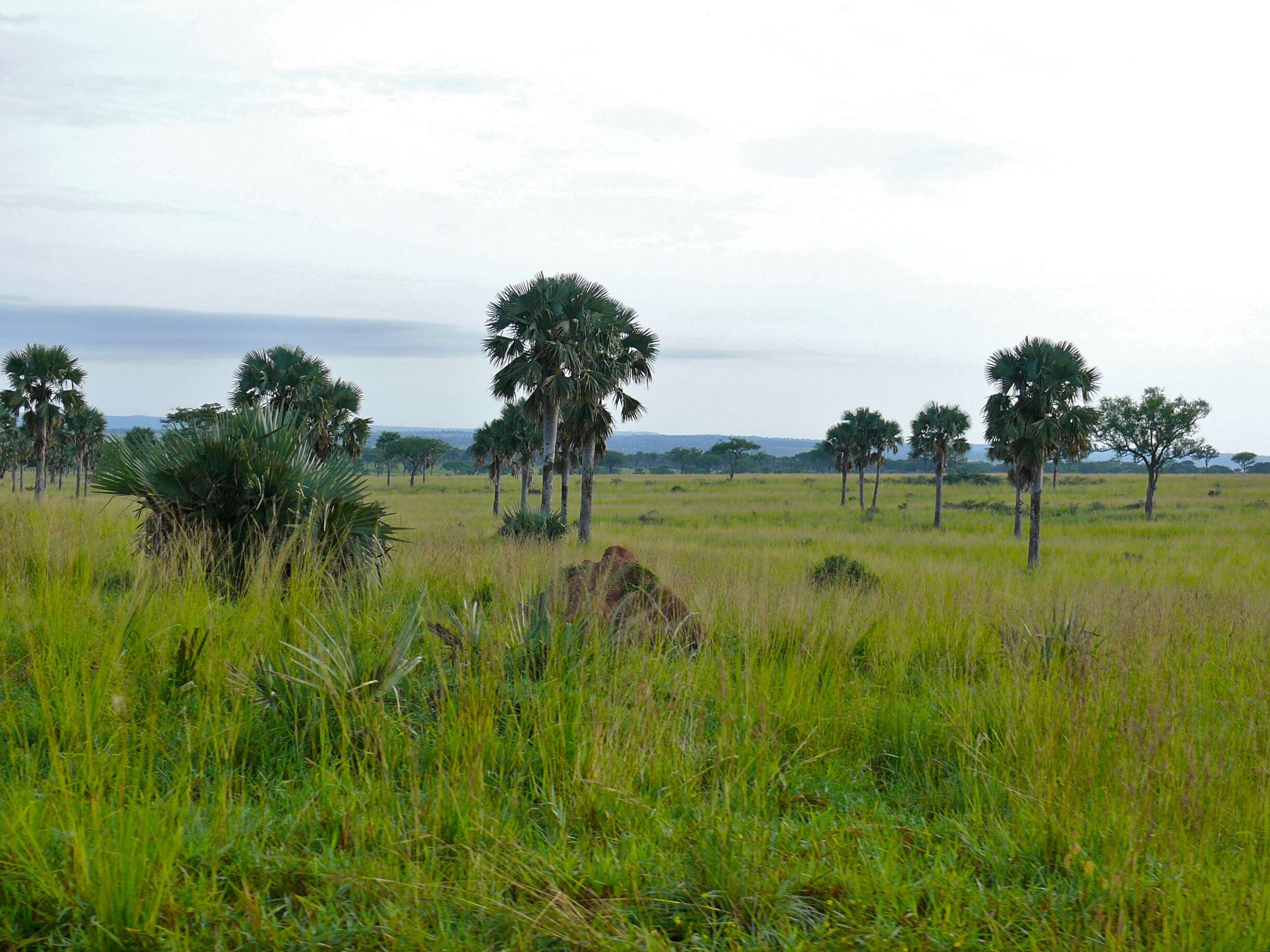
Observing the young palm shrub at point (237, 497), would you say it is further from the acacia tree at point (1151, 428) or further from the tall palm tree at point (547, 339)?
the acacia tree at point (1151, 428)

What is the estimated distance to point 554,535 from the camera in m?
24.5

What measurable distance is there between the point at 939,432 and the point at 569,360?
37.9m

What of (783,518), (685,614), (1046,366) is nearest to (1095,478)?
(783,518)

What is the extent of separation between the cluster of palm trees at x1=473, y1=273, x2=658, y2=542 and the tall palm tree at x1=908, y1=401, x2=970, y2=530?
31.9m

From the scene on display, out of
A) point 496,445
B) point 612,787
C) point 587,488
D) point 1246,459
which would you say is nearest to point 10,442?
point 496,445

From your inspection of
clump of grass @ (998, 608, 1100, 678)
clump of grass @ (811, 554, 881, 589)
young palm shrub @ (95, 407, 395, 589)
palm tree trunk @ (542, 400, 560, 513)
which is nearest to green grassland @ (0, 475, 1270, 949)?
clump of grass @ (998, 608, 1100, 678)

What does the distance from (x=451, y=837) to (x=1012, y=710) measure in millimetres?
3276

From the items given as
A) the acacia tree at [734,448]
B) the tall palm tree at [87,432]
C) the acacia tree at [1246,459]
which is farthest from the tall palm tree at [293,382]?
the acacia tree at [1246,459]

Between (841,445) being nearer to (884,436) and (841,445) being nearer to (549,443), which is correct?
(884,436)

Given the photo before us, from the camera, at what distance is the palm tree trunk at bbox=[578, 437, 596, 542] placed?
108ft

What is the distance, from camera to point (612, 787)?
146 inches

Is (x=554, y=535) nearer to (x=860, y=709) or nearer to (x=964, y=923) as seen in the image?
(x=860, y=709)

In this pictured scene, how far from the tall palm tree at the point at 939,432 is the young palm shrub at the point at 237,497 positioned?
55.1 m

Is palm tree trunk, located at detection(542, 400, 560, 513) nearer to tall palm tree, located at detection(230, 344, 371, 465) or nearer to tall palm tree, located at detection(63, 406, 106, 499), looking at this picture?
tall palm tree, located at detection(230, 344, 371, 465)
